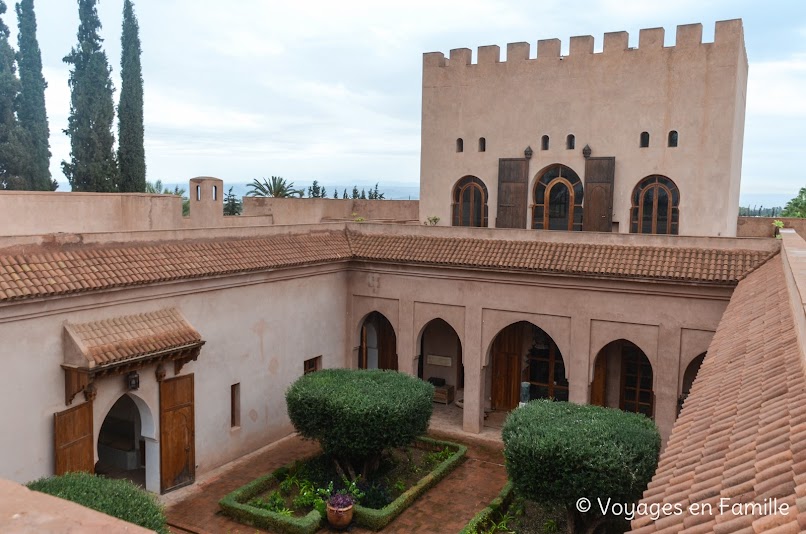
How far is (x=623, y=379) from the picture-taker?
17219mm

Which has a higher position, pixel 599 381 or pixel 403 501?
pixel 599 381

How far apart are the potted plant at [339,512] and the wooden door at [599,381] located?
25.7ft

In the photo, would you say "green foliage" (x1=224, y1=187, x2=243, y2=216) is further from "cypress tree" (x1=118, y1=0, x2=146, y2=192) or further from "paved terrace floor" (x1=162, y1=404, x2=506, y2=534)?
"paved terrace floor" (x1=162, y1=404, x2=506, y2=534)

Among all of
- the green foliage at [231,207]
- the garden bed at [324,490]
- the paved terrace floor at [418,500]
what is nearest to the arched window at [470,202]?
the paved terrace floor at [418,500]

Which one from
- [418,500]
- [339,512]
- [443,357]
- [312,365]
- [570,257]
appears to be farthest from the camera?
[443,357]

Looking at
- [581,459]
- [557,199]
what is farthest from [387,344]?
[581,459]

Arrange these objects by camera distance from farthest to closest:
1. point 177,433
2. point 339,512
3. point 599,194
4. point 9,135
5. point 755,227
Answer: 1. point 9,135
2. point 755,227
3. point 599,194
4. point 177,433
5. point 339,512

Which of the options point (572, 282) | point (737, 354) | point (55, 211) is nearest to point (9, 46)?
point (55, 211)

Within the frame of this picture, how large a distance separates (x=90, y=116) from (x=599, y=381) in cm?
2892

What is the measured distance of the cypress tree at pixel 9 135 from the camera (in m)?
34.2

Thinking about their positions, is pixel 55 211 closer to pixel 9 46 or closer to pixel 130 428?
pixel 130 428

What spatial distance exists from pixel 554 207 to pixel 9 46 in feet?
104

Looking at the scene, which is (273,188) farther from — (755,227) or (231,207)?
(755,227)

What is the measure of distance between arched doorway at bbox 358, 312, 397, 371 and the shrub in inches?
452
